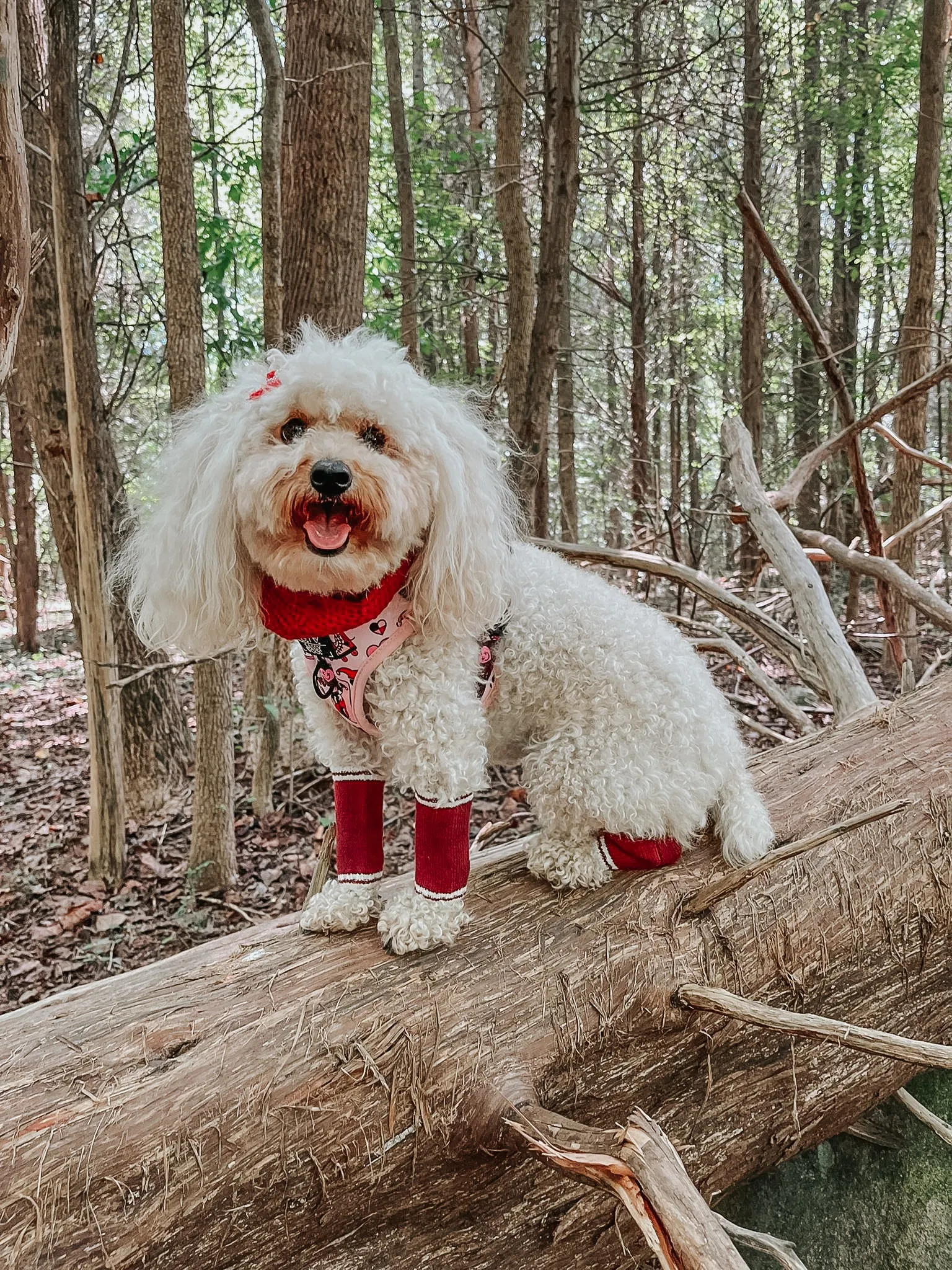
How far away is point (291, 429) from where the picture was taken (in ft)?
6.02

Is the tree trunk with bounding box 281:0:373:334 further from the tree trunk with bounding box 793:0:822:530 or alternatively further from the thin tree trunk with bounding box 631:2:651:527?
the tree trunk with bounding box 793:0:822:530

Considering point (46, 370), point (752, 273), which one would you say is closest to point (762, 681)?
point (46, 370)

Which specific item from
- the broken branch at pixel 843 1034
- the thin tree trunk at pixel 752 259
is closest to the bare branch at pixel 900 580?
the broken branch at pixel 843 1034

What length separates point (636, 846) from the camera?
227 cm

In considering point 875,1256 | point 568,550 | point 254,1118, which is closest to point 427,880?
point 254,1118

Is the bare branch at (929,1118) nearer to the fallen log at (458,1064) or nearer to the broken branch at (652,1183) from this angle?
the fallen log at (458,1064)

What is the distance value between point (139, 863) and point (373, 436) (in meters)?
3.38

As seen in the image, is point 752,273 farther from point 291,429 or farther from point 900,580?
point 291,429

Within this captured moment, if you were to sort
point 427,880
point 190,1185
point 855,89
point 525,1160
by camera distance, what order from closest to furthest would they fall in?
point 190,1185
point 525,1160
point 427,880
point 855,89

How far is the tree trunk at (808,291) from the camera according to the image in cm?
959

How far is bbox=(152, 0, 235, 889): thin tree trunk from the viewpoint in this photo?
360 cm

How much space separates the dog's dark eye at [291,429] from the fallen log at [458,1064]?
125cm

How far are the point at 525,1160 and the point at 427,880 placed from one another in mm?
649

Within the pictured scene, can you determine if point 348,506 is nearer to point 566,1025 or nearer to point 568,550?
point 566,1025
